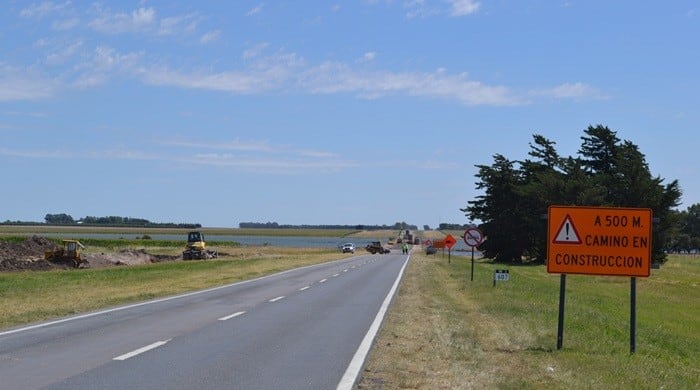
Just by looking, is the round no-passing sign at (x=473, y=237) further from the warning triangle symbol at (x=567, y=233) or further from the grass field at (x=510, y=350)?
the warning triangle symbol at (x=567, y=233)

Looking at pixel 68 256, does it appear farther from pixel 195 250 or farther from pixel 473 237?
pixel 473 237

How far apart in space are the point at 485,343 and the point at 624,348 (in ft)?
9.10

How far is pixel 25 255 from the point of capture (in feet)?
215

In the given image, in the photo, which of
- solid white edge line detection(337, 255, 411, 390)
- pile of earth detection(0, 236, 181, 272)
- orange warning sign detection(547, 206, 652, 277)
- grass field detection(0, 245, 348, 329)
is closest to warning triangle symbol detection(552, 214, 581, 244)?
orange warning sign detection(547, 206, 652, 277)

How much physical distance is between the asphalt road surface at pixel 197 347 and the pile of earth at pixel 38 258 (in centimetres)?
3221


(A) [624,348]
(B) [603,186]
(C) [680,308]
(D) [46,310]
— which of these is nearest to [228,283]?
(D) [46,310]

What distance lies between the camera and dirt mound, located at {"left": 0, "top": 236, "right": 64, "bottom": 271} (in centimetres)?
5335

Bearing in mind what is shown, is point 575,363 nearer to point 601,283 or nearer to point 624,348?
point 624,348

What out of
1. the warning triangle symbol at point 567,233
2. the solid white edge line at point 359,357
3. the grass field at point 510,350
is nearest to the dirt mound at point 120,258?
the grass field at point 510,350

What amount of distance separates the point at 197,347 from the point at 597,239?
7.27m

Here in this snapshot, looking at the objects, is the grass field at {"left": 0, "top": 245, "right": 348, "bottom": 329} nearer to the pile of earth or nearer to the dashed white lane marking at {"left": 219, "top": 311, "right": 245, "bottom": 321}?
the dashed white lane marking at {"left": 219, "top": 311, "right": 245, "bottom": 321}

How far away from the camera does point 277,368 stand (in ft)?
40.1

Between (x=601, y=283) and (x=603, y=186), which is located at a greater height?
(x=603, y=186)

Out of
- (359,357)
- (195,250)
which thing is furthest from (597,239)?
(195,250)
